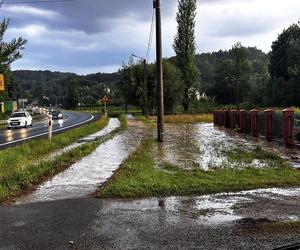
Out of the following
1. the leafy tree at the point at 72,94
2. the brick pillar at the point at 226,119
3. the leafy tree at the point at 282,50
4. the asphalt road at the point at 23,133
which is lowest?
the asphalt road at the point at 23,133

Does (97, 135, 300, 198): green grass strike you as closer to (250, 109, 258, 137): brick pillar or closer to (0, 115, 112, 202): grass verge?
(0, 115, 112, 202): grass verge

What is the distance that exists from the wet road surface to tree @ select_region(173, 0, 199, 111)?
6672cm

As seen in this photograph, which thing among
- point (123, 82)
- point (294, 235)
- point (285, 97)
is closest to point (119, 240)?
point (294, 235)

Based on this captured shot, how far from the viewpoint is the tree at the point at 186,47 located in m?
75.9

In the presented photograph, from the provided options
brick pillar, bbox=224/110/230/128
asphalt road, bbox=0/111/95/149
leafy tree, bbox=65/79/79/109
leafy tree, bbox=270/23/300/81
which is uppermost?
leafy tree, bbox=270/23/300/81

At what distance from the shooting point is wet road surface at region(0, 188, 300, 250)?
6090mm

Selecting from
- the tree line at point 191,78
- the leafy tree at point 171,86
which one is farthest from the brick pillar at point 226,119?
the leafy tree at point 171,86

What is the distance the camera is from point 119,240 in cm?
621

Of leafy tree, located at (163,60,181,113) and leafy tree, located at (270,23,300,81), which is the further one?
leafy tree, located at (270,23,300,81)

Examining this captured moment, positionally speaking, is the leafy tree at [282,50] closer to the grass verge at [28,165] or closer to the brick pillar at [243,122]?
the brick pillar at [243,122]

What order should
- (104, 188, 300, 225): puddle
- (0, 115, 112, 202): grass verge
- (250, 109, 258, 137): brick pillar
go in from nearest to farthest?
(104, 188, 300, 225): puddle → (0, 115, 112, 202): grass verge → (250, 109, 258, 137): brick pillar

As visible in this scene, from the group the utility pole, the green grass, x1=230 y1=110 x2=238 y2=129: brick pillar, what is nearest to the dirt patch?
the green grass

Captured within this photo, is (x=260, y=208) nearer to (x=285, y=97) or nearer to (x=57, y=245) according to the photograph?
(x=57, y=245)

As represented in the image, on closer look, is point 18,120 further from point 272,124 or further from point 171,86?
point 272,124
